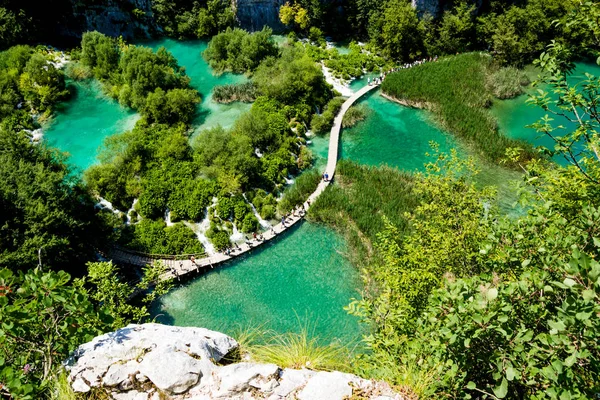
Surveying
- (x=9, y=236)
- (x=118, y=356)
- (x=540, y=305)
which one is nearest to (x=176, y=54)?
(x=9, y=236)

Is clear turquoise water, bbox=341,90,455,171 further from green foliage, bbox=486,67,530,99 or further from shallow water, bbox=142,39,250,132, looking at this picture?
shallow water, bbox=142,39,250,132

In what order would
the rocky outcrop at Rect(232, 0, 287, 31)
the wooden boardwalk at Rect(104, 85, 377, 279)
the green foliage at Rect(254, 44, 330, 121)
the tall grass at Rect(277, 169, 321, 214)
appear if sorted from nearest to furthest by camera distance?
the wooden boardwalk at Rect(104, 85, 377, 279) < the tall grass at Rect(277, 169, 321, 214) < the green foliage at Rect(254, 44, 330, 121) < the rocky outcrop at Rect(232, 0, 287, 31)

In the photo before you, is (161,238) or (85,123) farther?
(85,123)

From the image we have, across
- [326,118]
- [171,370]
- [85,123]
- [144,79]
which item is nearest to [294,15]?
[326,118]

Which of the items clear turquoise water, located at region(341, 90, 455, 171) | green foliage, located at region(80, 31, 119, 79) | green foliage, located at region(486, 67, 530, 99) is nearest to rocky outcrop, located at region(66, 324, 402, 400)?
clear turquoise water, located at region(341, 90, 455, 171)

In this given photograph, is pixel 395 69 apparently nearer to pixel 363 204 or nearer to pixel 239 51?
pixel 239 51

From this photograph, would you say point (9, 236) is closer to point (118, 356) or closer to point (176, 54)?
point (118, 356)
